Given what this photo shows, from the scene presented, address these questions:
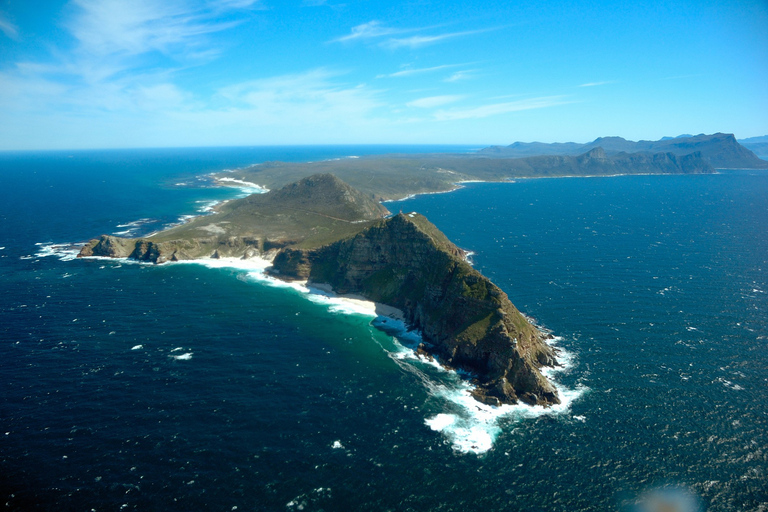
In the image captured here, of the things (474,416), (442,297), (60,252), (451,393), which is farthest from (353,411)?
(60,252)

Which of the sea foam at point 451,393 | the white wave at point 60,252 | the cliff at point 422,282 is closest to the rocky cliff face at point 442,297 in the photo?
the cliff at point 422,282

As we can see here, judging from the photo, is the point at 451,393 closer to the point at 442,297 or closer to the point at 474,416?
the point at 474,416

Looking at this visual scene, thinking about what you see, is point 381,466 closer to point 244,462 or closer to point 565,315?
point 244,462

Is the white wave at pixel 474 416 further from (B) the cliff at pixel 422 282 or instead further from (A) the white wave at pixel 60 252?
(A) the white wave at pixel 60 252

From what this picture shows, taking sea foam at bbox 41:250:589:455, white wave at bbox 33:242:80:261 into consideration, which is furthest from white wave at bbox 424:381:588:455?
white wave at bbox 33:242:80:261

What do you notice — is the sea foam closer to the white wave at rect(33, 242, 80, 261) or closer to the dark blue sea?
the dark blue sea

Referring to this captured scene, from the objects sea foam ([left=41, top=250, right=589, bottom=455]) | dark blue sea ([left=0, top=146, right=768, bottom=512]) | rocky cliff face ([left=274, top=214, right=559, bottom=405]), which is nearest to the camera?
dark blue sea ([left=0, top=146, right=768, bottom=512])

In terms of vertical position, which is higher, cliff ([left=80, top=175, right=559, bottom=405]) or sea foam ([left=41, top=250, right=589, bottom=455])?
cliff ([left=80, top=175, right=559, bottom=405])

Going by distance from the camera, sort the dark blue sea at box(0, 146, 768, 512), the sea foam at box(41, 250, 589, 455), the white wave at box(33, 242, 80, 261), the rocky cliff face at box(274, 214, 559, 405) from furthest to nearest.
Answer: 1. the white wave at box(33, 242, 80, 261)
2. the rocky cliff face at box(274, 214, 559, 405)
3. the sea foam at box(41, 250, 589, 455)
4. the dark blue sea at box(0, 146, 768, 512)

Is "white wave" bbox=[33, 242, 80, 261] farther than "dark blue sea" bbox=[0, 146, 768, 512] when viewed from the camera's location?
Yes
